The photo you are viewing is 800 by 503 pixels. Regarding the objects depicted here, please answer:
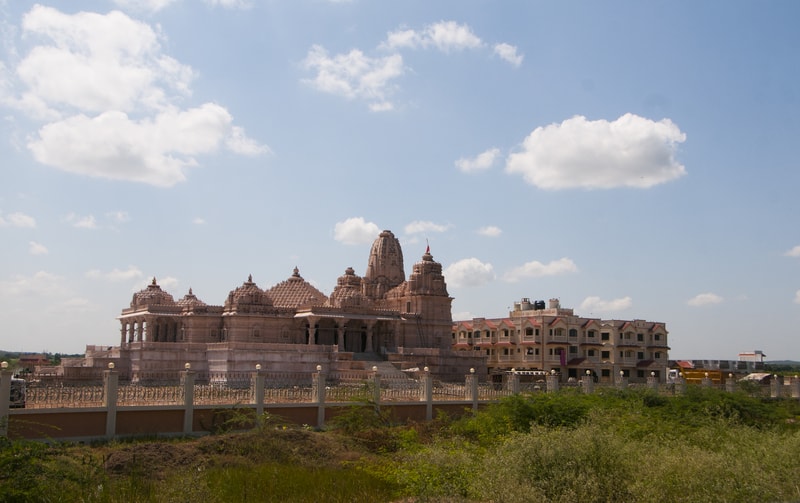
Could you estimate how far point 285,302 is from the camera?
206 feet

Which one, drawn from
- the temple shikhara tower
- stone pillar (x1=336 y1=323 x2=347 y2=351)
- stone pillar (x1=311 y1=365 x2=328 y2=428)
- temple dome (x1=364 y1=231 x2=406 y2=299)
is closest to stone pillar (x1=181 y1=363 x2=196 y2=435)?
stone pillar (x1=311 y1=365 x2=328 y2=428)

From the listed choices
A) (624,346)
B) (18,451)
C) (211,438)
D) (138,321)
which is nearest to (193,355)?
(138,321)

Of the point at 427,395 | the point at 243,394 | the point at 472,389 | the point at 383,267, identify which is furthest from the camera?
the point at 383,267

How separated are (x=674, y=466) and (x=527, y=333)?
5933cm

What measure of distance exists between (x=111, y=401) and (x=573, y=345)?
54523 mm

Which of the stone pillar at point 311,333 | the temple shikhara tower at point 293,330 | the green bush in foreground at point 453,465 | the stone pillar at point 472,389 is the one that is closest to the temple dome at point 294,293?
the temple shikhara tower at point 293,330

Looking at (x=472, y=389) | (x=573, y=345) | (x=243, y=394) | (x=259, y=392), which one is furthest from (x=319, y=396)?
(x=573, y=345)

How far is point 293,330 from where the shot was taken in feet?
194

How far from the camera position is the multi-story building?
7462cm

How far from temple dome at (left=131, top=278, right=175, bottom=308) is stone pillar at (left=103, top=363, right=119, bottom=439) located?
31428mm

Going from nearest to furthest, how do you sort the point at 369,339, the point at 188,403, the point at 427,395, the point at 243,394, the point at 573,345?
the point at 188,403
the point at 243,394
the point at 427,395
the point at 369,339
the point at 573,345

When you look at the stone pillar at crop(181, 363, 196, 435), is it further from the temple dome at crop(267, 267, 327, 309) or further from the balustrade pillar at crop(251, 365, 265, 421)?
the temple dome at crop(267, 267, 327, 309)

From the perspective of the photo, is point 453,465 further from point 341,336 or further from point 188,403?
point 341,336

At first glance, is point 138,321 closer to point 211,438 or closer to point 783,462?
point 211,438
